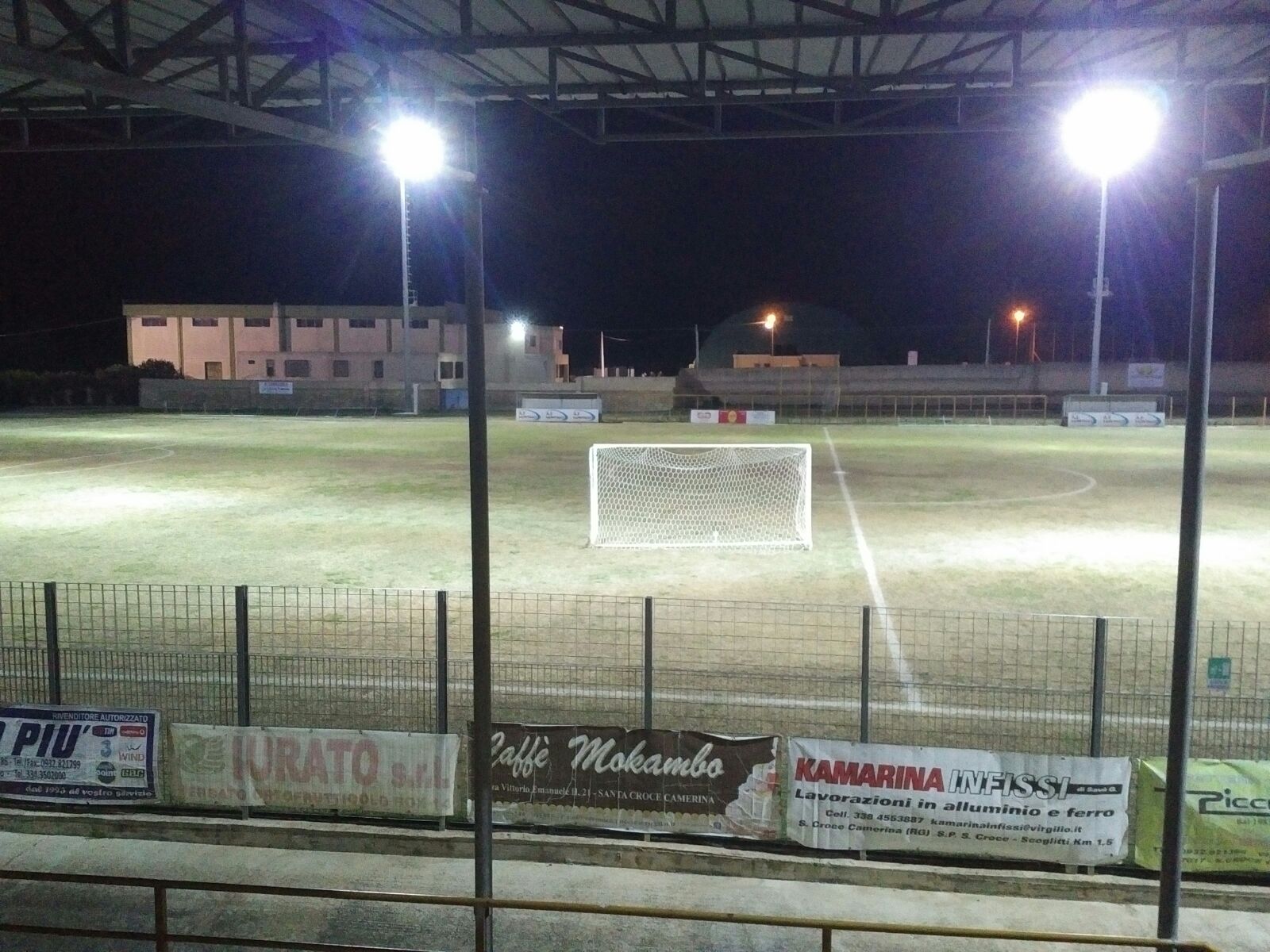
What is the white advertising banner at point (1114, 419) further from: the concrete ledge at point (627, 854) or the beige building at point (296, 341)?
the concrete ledge at point (627, 854)

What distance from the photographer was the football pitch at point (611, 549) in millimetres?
15141

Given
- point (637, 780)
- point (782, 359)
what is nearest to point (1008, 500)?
point (637, 780)

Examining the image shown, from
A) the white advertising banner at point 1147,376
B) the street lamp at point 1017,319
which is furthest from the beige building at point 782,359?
the white advertising banner at point 1147,376

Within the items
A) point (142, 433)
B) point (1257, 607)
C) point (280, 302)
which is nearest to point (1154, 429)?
point (1257, 607)

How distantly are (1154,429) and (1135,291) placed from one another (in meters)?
45.4

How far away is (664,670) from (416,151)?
583cm

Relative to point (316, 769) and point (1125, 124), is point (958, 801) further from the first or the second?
point (1125, 124)

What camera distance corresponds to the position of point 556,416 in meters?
54.8

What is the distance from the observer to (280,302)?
7725 centimetres

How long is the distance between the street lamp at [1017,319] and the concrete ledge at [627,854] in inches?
3181

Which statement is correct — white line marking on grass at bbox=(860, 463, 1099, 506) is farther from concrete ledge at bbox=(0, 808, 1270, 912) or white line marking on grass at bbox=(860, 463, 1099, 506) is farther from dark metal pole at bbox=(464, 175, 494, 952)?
dark metal pole at bbox=(464, 175, 494, 952)

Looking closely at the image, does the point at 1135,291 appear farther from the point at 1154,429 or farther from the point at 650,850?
the point at 650,850

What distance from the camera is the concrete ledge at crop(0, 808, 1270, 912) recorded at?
7.33 m

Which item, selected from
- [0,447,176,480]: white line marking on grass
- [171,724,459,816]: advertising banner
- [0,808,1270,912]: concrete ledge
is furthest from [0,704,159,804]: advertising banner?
[0,447,176,480]: white line marking on grass
